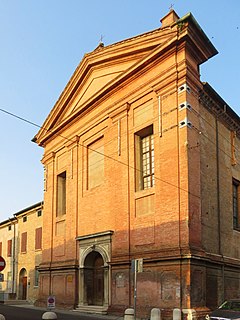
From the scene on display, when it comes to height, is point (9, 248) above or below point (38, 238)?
below

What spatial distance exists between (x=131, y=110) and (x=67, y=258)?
31.4 ft

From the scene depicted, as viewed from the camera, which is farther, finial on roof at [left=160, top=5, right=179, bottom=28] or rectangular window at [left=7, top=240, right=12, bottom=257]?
rectangular window at [left=7, top=240, right=12, bottom=257]

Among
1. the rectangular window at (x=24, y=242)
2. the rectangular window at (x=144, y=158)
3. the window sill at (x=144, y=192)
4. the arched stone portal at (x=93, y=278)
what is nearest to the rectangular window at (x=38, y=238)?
the rectangular window at (x=24, y=242)

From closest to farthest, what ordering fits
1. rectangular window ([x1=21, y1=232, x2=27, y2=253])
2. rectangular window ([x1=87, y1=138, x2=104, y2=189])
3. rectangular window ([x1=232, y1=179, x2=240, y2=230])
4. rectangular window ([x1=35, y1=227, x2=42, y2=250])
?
rectangular window ([x1=232, y1=179, x2=240, y2=230])
rectangular window ([x1=87, y1=138, x2=104, y2=189])
rectangular window ([x1=35, y1=227, x2=42, y2=250])
rectangular window ([x1=21, y1=232, x2=27, y2=253])

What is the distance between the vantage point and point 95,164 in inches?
961

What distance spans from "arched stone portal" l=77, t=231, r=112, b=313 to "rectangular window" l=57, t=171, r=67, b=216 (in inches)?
169

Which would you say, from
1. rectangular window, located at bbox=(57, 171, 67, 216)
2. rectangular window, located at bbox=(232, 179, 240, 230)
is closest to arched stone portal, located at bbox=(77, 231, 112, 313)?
rectangular window, located at bbox=(57, 171, 67, 216)

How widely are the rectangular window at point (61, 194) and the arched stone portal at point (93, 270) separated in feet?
14.1

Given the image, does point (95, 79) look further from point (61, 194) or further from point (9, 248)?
point (9, 248)

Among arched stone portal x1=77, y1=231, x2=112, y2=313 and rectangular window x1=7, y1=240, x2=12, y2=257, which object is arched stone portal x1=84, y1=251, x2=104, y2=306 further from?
rectangular window x1=7, y1=240, x2=12, y2=257

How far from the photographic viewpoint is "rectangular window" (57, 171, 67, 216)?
28.0m

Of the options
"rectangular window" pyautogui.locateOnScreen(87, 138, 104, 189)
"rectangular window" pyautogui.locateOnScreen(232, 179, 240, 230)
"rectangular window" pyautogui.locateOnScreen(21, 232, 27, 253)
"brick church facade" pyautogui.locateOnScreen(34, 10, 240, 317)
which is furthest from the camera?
"rectangular window" pyautogui.locateOnScreen(21, 232, 27, 253)

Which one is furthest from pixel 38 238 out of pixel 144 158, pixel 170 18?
pixel 170 18

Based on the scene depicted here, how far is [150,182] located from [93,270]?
6.59m
